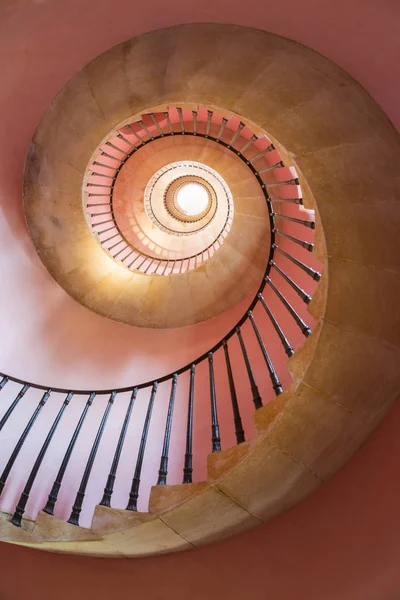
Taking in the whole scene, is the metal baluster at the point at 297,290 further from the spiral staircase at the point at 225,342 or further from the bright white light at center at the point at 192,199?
the bright white light at center at the point at 192,199

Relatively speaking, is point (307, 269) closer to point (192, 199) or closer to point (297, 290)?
point (297, 290)

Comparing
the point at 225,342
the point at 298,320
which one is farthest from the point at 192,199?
the point at 298,320

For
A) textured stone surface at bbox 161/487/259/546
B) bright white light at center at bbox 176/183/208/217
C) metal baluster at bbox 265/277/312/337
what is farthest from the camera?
bright white light at center at bbox 176/183/208/217

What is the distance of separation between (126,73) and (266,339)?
141 inches

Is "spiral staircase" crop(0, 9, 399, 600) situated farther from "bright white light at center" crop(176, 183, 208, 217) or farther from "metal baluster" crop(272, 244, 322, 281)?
"bright white light at center" crop(176, 183, 208, 217)

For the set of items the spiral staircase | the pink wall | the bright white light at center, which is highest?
the bright white light at center

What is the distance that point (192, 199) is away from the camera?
12688 mm

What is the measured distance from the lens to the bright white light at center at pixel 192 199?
12.1 metres

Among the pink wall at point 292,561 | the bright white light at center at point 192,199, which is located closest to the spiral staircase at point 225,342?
the pink wall at point 292,561

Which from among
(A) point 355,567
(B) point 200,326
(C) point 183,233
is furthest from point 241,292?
(C) point 183,233

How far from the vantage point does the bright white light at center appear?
12050mm

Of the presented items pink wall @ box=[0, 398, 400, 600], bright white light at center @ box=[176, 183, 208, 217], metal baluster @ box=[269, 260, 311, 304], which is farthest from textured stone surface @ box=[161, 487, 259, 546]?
bright white light at center @ box=[176, 183, 208, 217]

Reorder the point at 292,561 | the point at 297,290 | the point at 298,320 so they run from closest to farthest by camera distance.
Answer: the point at 292,561
the point at 298,320
the point at 297,290

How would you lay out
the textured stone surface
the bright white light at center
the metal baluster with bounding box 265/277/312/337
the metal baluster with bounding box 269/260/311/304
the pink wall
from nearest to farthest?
the textured stone surface < the pink wall < the metal baluster with bounding box 265/277/312/337 < the metal baluster with bounding box 269/260/311/304 < the bright white light at center
